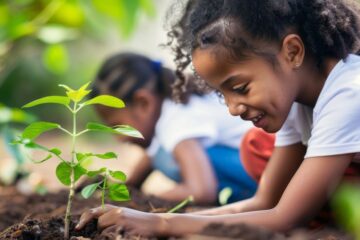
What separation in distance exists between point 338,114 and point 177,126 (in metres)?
1.33

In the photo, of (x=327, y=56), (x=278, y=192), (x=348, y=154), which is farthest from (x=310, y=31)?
(x=278, y=192)

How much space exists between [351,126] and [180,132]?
1.31 m

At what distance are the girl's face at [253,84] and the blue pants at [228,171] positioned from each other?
3.50 ft

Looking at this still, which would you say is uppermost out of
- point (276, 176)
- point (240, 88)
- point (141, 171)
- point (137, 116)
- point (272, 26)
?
point (272, 26)

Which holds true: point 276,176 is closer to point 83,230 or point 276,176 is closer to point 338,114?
point 338,114

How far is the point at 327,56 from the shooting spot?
1.70 metres

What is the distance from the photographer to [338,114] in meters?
1.55

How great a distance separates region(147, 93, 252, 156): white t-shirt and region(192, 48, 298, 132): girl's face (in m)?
1.14

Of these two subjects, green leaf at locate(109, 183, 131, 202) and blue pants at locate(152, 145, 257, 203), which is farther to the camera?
blue pants at locate(152, 145, 257, 203)

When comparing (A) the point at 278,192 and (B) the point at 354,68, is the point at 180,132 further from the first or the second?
(B) the point at 354,68

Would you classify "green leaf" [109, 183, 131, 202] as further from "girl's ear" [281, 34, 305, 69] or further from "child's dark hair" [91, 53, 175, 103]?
"child's dark hair" [91, 53, 175, 103]

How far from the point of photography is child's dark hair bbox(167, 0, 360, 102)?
5.32ft

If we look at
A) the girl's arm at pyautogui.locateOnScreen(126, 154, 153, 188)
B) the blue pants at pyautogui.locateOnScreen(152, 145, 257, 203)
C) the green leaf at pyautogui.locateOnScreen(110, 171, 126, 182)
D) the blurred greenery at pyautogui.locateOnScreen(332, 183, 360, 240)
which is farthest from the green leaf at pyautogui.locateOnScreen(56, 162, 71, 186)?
the girl's arm at pyautogui.locateOnScreen(126, 154, 153, 188)

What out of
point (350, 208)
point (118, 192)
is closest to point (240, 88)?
point (118, 192)
